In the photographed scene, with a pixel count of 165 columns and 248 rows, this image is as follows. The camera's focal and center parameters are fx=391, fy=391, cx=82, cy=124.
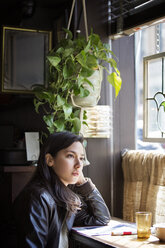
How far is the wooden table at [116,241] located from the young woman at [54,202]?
146 millimetres

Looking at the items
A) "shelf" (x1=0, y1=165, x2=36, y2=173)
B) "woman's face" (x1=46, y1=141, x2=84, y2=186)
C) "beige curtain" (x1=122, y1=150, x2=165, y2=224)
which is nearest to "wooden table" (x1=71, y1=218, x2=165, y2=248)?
"woman's face" (x1=46, y1=141, x2=84, y2=186)

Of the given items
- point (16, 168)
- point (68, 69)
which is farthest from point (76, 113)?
point (16, 168)

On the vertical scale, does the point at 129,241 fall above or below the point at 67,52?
below

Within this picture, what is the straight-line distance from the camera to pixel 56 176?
222cm

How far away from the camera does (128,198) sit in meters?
2.95

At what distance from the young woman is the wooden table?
0.15 metres

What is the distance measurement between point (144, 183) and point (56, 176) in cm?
85

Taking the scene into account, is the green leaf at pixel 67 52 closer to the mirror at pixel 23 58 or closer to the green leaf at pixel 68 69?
the green leaf at pixel 68 69

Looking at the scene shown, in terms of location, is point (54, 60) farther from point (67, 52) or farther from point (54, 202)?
point (54, 202)

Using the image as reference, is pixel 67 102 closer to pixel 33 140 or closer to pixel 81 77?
pixel 81 77

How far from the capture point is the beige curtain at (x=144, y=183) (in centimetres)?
265

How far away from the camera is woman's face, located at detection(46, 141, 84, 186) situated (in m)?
2.22

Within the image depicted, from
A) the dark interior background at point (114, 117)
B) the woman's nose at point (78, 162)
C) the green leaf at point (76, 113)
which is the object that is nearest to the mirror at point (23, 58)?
the dark interior background at point (114, 117)

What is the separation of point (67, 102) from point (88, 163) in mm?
463
